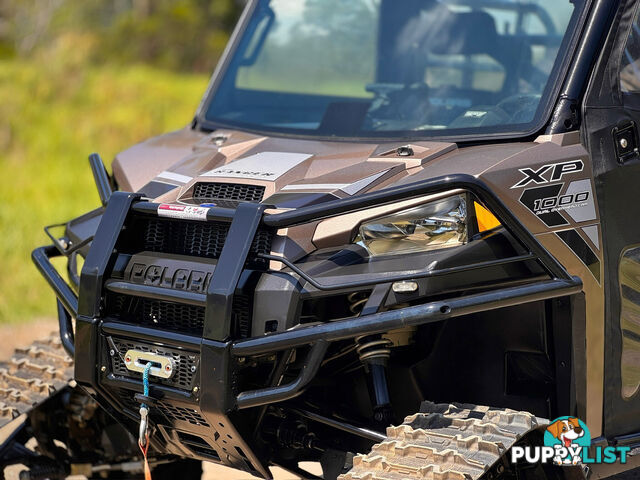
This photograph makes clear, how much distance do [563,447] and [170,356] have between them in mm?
1458

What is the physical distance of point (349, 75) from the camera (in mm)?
5836

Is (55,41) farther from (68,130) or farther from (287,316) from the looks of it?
(287,316)

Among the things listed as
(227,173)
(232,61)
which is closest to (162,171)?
(227,173)

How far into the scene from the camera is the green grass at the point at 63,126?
13492mm

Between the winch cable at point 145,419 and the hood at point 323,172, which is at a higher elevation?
the hood at point 323,172

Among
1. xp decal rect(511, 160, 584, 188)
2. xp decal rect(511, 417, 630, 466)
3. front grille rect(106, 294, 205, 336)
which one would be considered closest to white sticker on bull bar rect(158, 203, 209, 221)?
front grille rect(106, 294, 205, 336)

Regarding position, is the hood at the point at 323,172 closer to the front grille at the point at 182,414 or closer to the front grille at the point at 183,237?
the front grille at the point at 183,237

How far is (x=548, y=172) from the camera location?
12.0ft

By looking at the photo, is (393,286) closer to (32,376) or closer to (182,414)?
(182,414)

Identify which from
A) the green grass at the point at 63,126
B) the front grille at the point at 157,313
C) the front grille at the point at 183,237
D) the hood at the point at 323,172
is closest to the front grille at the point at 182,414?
the front grille at the point at 157,313

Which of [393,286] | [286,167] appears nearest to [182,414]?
[393,286]

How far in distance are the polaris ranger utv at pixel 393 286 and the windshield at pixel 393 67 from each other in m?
0.04

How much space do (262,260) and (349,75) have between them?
2.53 metres

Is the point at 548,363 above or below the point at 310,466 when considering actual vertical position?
above
